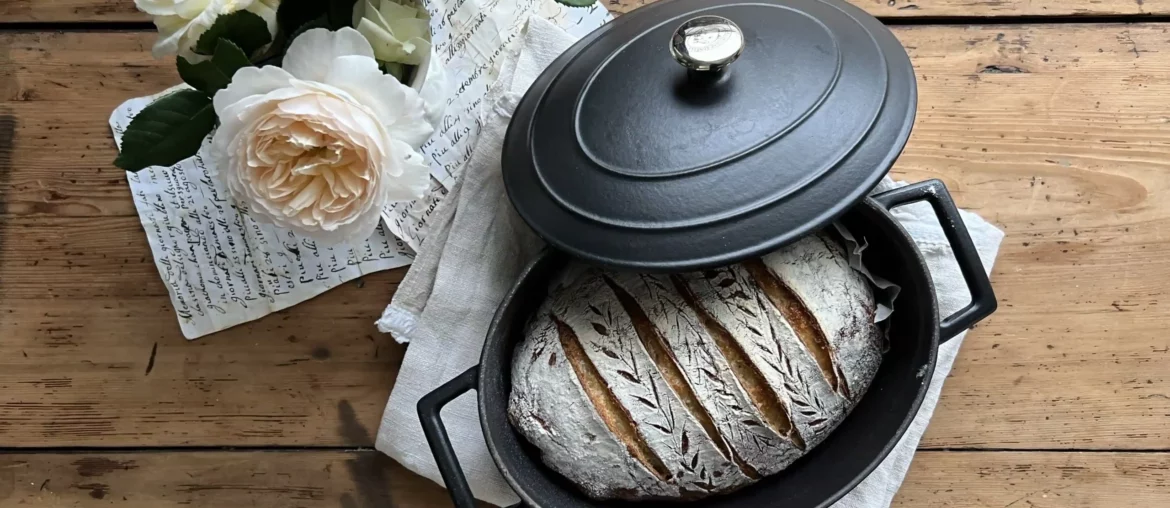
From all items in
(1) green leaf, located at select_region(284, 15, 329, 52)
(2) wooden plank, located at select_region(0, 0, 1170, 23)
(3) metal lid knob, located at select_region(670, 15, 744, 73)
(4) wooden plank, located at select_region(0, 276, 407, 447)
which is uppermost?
(1) green leaf, located at select_region(284, 15, 329, 52)

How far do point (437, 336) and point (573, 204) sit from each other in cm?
30

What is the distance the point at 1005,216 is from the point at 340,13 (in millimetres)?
698

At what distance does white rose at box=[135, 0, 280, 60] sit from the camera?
1.57ft

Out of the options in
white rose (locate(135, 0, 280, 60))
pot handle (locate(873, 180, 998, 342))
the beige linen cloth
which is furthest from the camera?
the beige linen cloth

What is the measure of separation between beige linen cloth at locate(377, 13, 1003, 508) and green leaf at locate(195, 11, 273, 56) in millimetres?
298

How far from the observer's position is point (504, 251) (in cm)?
81

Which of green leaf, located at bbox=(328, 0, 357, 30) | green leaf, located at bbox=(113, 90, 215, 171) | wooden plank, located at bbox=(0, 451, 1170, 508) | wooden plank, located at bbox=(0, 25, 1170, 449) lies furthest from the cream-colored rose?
wooden plank, located at bbox=(0, 451, 1170, 508)

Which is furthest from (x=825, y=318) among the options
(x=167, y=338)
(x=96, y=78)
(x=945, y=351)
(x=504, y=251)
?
(x=96, y=78)

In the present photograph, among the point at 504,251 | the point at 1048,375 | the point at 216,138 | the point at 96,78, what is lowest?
the point at 1048,375

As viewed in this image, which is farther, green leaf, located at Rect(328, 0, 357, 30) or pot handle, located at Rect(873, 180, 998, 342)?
pot handle, located at Rect(873, 180, 998, 342)

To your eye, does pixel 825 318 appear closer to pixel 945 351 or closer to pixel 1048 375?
pixel 945 351

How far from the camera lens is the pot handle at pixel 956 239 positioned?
655mm

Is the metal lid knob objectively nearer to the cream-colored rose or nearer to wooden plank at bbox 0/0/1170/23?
the cream-colored rose

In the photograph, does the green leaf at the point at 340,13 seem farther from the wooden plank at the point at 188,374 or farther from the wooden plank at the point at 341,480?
the wooden plank at the point at 341,480
